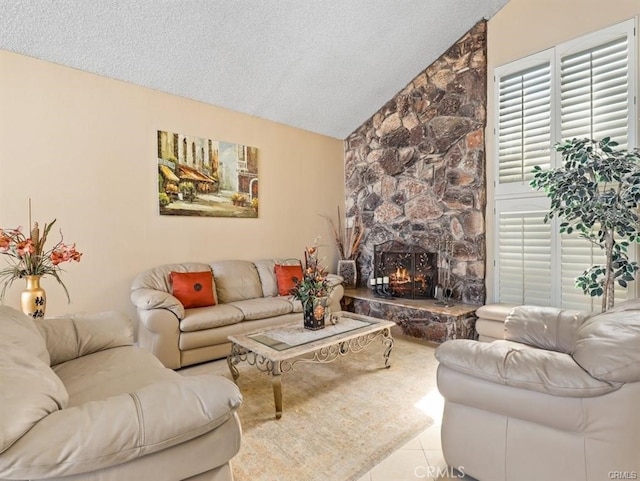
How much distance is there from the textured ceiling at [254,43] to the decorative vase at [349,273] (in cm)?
231

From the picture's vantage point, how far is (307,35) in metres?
3.64

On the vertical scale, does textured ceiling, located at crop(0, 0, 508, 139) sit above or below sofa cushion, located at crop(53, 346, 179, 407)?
above

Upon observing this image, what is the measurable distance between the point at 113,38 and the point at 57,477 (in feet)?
11.6

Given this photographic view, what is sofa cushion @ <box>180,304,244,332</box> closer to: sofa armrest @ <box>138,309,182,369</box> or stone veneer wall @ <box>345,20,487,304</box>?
sofa armrest @ <box>138,309,182,369</box>

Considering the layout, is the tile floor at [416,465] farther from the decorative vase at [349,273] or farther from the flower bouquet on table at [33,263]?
the decorative vase at [349,273]

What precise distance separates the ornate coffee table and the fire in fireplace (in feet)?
4.77

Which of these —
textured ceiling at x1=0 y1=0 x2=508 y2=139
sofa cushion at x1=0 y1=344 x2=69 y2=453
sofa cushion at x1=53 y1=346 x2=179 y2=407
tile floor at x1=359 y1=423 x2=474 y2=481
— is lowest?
tile floor at x1=359 y1=423 x2=474 y2=481

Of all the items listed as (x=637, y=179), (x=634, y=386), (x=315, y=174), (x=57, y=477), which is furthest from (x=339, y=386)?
(x=315, y=174)

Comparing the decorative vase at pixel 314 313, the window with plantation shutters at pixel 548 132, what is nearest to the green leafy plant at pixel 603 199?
the window with plantation shutters at pixel 548 132

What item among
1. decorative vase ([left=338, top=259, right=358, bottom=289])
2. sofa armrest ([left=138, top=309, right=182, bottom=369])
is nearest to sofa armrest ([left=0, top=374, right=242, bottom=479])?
sofa armrest ([left=138, top=309, right=182, bottom=369])

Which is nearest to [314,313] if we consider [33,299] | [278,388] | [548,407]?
[278,388]

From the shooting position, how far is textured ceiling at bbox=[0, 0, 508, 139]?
2.96 meters

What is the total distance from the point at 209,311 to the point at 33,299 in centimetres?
137

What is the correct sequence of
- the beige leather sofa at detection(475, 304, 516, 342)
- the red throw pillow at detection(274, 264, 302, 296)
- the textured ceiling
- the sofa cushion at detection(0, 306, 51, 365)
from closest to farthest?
the sofa cushion at detection(0, 306, 51, 365) → the textured ceiling → the beige leather sofa at detection(475, 304, 516, 342) → the red throw pillow at detection(274, 264, 302, 296)
